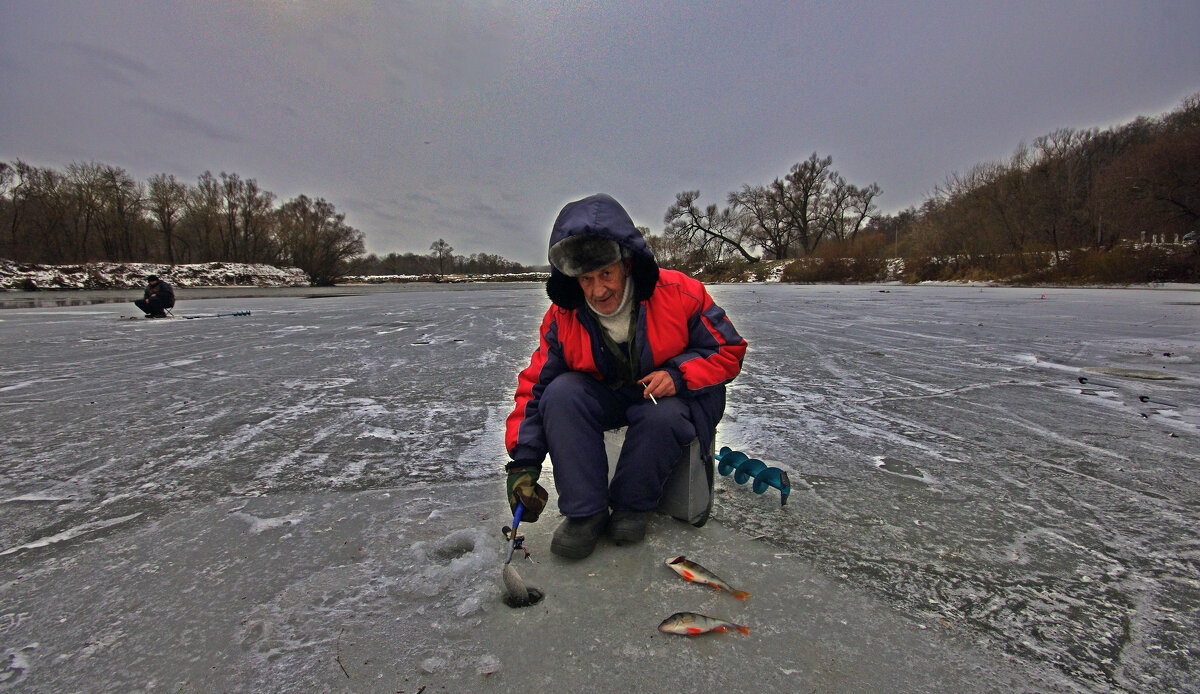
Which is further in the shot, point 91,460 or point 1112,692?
point 91,460

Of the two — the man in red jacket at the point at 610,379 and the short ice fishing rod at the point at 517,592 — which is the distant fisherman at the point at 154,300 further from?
the short ice fishing rod at the point at 517,592

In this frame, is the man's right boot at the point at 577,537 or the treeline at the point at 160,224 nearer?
the man's right boot at the point at 577,537

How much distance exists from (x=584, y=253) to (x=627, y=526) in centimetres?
90

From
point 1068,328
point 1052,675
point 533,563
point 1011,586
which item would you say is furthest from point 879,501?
point 1068,328

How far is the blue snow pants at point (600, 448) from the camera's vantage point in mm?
1570

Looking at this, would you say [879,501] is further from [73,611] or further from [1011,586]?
[73,611]

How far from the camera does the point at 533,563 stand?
1.47 meters

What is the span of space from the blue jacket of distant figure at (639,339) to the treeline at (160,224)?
38257 mm

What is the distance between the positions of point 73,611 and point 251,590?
40 cm

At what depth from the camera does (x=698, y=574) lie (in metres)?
1.37

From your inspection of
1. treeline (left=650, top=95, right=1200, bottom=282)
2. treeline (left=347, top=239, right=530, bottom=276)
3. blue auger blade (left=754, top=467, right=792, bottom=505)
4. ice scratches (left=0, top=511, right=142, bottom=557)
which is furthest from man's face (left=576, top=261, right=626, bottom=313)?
treeline (left=347, top=239, right=530, bottom=276)

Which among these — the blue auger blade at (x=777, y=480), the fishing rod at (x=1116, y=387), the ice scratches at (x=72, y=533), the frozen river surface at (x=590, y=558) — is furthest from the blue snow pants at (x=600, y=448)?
the fishing rod at (x=1116, y=387)

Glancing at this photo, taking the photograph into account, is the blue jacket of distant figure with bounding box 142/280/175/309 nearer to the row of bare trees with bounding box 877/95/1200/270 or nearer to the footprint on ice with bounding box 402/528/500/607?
the footprint on ice with bounding box 402/528/500/607

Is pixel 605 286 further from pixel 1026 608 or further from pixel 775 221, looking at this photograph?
pixel 775 221
